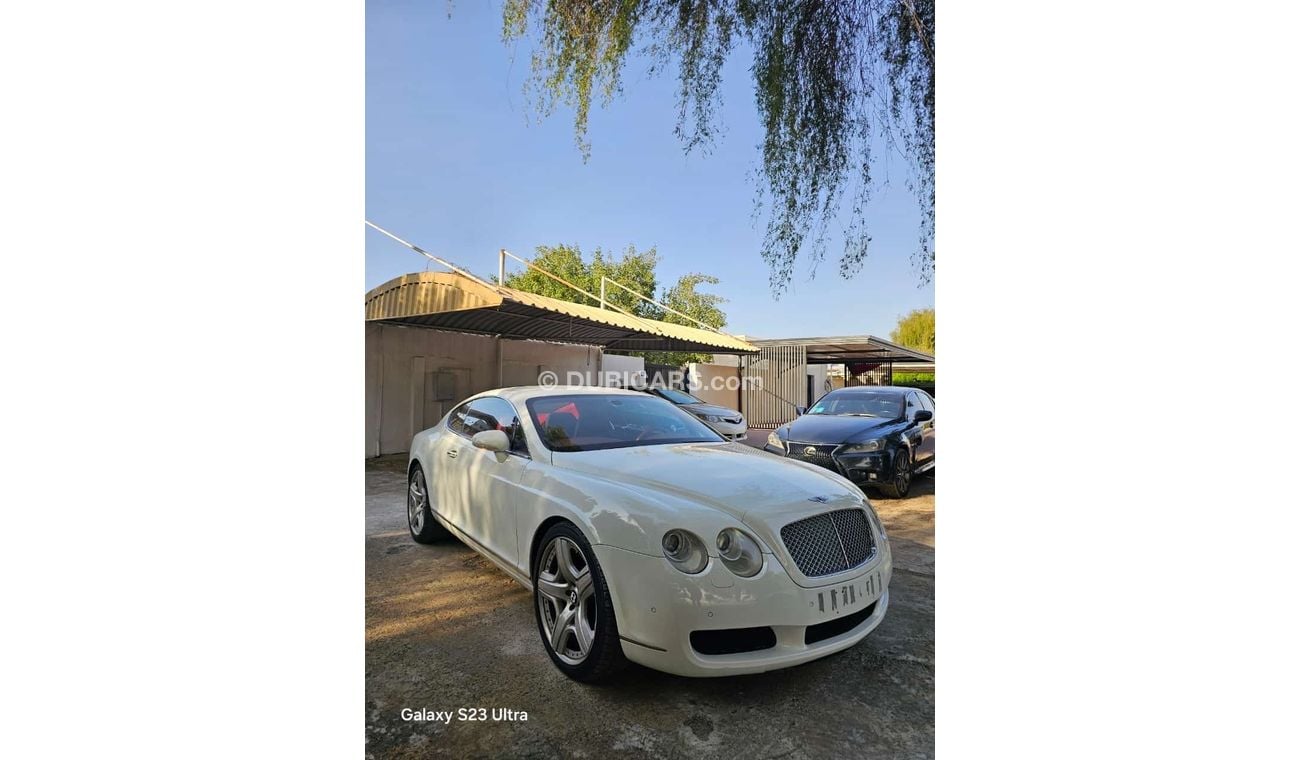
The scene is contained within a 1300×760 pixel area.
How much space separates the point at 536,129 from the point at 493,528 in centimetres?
171

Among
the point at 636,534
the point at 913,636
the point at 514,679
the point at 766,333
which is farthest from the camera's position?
the point at 766,333

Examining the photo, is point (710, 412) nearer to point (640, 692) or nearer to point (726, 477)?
point (726, 477)

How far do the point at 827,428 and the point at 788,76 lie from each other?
1.43 meters

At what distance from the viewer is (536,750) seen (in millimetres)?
1646

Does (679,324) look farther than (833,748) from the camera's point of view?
Yes

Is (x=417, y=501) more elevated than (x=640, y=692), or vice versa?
(x=417, y=501)

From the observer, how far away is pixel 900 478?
217 cm

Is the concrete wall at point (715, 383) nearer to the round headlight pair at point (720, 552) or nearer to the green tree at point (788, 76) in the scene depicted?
the green tree at point (788, 76)

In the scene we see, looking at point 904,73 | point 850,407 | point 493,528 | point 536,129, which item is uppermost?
point 904,73

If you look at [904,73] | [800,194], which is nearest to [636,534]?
[800,194]

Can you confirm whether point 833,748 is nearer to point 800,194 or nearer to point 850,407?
point 850,407

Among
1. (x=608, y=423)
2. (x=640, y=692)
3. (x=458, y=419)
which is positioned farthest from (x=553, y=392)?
(x=640, y=692)

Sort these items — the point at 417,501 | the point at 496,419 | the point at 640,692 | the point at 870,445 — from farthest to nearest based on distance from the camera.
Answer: the point at 417,501 < the point at 496,419 < the point at 870,445 < the point at 640,692

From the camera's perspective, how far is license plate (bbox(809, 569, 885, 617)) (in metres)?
1.70
